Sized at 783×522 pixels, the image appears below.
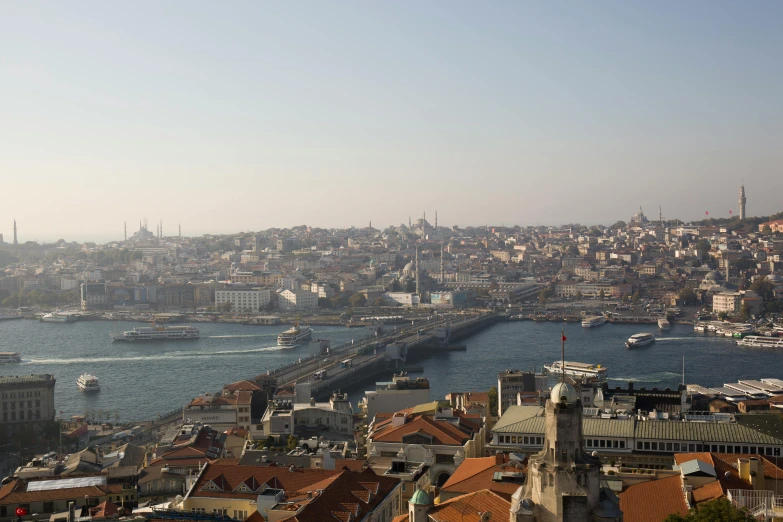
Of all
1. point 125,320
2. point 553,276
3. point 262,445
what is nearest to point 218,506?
point 262,445

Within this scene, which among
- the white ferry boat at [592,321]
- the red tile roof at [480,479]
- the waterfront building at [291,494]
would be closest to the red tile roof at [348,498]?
the waterfront building at [291,494]

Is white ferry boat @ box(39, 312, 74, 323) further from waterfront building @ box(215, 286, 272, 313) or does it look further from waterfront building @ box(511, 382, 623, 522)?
waterfront building @ box(511, 382, 623, 522)

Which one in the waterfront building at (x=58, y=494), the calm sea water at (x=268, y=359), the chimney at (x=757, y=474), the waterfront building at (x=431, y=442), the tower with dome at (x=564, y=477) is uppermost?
the tower with dome at (x=564, y=477)

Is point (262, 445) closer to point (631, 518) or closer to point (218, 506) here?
point (218, 506)

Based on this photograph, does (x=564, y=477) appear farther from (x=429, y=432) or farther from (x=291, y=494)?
(x=429, y=432)

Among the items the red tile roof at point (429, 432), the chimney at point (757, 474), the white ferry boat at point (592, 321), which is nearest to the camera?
the chimney at point (757, 474)

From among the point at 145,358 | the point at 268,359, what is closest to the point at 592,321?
the point at 268,359

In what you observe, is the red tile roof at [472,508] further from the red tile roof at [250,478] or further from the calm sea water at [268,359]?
the calm sea water at [268,359]
